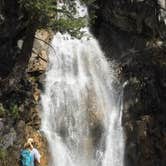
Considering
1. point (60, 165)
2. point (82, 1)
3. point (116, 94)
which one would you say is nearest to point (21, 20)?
point (82, 1)

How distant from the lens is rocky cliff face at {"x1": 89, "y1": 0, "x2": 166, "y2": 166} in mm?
18891

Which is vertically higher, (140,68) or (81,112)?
(140,68)

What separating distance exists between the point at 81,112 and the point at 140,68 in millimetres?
2797

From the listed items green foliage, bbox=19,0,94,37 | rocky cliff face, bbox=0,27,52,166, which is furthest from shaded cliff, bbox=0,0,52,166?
green foliage, bbox=19,0,94,37

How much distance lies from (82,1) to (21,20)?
3.34 m

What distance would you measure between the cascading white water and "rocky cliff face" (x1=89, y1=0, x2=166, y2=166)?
0.55 meters

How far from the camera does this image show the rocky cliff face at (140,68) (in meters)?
Result: 18.9

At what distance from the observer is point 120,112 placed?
20297mm

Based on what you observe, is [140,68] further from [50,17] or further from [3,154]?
[3,154]

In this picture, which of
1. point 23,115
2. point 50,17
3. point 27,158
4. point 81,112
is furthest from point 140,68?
point 27,158

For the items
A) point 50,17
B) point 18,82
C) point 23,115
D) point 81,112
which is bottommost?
point 23,115

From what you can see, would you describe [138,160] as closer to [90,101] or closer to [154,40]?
[90,101]

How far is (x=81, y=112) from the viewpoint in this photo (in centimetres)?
2011

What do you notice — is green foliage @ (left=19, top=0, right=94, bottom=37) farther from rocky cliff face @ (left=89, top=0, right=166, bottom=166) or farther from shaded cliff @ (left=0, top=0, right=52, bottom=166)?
rocky cliff face @ (left=89, top=0, right=166, bottom=166)
